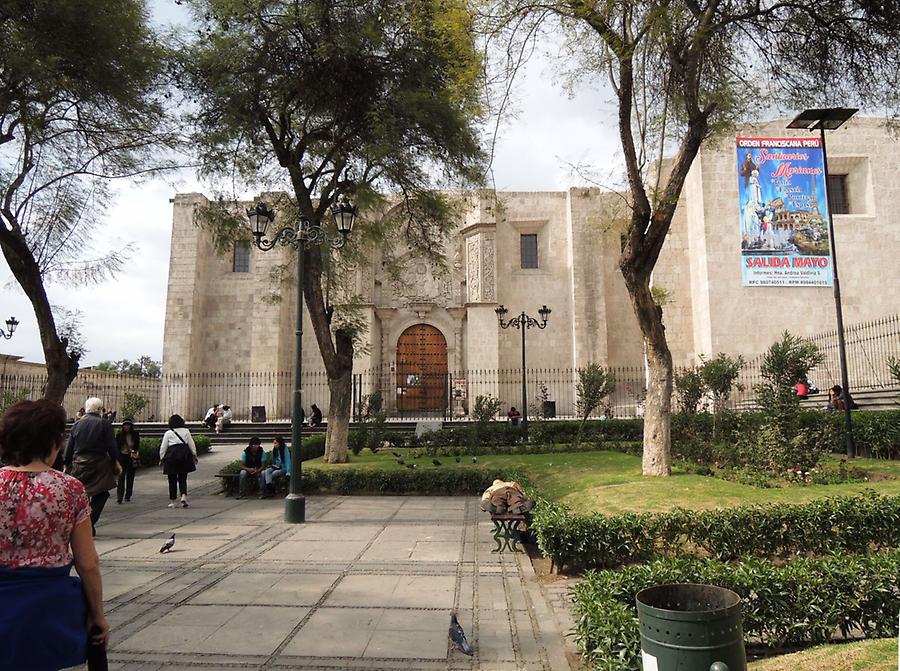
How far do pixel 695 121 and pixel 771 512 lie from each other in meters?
5.57

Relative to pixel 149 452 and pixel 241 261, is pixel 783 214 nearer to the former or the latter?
pixel 241 261

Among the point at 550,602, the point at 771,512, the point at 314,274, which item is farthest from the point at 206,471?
the point at 771,512

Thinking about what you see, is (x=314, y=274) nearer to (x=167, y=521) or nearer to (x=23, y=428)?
(x=167, y=521)

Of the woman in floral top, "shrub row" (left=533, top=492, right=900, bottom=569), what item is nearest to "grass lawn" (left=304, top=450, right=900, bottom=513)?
"shrub row" (left=533, top=492, right=900, bottom=569)

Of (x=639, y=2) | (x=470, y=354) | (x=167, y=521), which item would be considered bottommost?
(x=167, y=521)

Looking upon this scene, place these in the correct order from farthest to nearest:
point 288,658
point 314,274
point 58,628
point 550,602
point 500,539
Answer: point 314,274 → point 500,539 → point 550,602 → point 288,658 → point 58,628

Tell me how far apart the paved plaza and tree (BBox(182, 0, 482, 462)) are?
496 cm

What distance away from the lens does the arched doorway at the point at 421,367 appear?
80.0 ft

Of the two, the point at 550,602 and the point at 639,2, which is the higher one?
the point at 639,2

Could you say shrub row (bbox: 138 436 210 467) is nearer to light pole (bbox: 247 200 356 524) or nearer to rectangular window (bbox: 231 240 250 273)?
light pole (bbox: 247 200 356 524)

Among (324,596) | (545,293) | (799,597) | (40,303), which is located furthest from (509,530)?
(545,293)

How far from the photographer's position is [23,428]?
210cm

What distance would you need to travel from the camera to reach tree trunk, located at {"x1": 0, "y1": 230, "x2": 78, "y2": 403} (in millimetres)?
9844

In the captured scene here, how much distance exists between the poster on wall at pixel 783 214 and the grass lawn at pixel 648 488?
13993 mm
